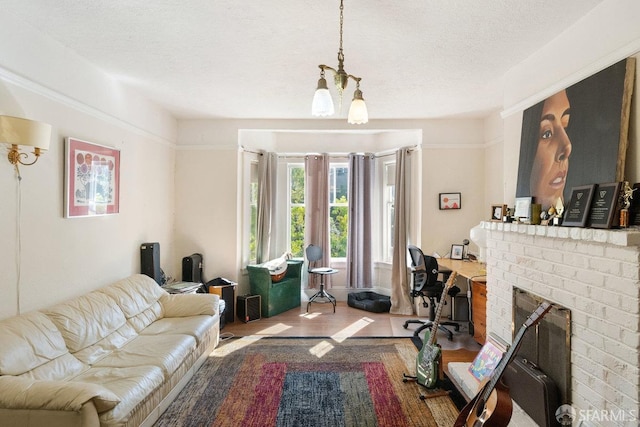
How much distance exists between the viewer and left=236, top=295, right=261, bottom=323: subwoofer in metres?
4.43

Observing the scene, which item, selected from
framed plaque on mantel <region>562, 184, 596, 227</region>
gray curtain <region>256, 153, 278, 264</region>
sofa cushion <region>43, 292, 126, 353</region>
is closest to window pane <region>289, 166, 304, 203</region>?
gray curtain <region>256, 153, 278, 264</region>

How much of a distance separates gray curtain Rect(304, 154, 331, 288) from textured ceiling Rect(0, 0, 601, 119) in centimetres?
190

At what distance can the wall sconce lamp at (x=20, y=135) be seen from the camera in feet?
6.45

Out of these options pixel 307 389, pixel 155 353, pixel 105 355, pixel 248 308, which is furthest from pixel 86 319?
pixel 248 308

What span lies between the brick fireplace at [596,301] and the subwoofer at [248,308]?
3.23m

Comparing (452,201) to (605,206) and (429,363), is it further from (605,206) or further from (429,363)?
(605,206)

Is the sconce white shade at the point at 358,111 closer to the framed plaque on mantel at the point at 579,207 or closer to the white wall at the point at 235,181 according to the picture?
the framed plaque on mantel at the point at 579,207

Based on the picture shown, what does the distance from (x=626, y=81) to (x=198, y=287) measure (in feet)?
13.7

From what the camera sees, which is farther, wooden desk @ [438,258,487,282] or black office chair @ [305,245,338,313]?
black office chair @ [305,245,338,313]

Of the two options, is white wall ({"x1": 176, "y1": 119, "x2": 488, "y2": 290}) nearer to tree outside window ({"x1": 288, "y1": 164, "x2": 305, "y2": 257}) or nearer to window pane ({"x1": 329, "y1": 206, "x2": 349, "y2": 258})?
tree outside window ({"x1": 288, "y1": 164, "x2": 305, "y2": 257})

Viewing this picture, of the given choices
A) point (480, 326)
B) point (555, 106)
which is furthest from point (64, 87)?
point (480, 326)

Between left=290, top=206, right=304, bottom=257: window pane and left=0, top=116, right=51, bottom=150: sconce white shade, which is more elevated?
left=0, top=116, right=51, bottom=150: sconce white shade

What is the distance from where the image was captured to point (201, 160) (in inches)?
187

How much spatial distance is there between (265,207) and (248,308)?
1.57m
